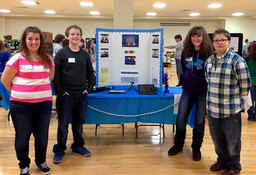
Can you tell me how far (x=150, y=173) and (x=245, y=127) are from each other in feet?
7.60

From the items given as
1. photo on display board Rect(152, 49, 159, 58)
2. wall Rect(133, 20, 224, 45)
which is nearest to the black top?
photo on display board Rect(152, 49, 159, 58)

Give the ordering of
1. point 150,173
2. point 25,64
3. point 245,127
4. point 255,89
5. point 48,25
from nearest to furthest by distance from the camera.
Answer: point 25,64, point 150,173, point 245,127, point 255,89, point 48,25

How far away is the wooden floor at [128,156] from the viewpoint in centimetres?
246

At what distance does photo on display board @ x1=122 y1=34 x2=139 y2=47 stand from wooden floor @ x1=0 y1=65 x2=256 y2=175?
4.24 ft

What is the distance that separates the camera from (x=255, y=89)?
433cm

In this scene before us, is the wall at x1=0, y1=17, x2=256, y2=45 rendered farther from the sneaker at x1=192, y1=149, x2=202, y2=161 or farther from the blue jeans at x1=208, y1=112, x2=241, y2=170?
the blue jeans at x1=208, y1=112, x2=241, y2=170

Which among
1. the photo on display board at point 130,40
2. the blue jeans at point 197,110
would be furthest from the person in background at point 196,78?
the photo on display board at point 130,40

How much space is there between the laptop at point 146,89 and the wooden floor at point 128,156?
69 cm

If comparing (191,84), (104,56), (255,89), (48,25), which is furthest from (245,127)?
(48,25)

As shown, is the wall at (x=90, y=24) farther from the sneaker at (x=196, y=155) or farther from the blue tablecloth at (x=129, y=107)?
the sneaker at (x=196, y=155)

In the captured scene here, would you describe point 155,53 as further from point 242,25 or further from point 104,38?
point 242,25

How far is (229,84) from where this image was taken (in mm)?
2115

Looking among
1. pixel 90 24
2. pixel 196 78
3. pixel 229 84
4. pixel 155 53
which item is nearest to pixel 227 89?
pixel 229 84

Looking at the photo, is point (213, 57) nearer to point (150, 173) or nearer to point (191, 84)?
point (191, 84)
